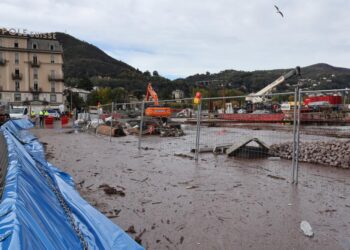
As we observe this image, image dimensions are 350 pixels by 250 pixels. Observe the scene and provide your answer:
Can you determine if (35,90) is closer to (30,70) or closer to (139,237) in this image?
(30,70)

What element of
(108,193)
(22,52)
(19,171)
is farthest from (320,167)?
(22,52)

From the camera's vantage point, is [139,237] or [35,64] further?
[35,64]

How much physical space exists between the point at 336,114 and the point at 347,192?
6.50 m

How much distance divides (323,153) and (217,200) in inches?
197

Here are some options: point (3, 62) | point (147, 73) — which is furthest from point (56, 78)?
point (147, 73)

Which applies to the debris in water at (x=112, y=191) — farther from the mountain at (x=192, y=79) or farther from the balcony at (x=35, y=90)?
the balcony at (x=35, y=90)

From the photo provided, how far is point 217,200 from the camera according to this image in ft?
18.7

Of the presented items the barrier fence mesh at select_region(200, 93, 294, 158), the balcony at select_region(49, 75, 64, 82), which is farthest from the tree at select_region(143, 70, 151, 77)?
the barrier fence mesh at select_region(200, 93, 294, 158)

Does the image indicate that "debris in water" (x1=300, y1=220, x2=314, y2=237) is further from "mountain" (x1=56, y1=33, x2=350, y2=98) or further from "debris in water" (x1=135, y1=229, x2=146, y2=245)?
"mountain" (x1=56, y1=33, x2=350, y2=98)

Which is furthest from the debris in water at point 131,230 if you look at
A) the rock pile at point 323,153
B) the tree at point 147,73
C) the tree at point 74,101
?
the tree at point 147,73

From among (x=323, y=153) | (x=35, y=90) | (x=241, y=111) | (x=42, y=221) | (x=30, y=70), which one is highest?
(x=30, y=70)

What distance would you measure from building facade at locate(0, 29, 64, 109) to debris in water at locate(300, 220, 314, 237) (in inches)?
2936

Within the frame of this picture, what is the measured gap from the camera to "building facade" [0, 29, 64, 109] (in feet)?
246

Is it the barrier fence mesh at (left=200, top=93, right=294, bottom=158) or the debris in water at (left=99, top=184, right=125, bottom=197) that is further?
the barrier fence mesh at (left=200, top=93, right=294, bottom=158)
